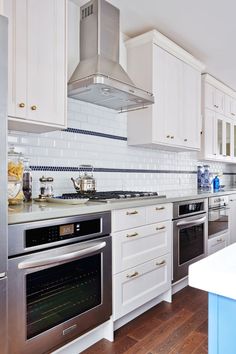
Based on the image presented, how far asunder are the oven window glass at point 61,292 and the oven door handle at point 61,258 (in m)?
0.05

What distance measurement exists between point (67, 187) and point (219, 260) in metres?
1.82

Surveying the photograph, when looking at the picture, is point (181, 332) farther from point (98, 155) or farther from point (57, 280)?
point (98, 155)

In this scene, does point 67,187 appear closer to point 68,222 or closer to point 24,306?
point 68,222

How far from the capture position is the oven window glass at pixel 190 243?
103 inches

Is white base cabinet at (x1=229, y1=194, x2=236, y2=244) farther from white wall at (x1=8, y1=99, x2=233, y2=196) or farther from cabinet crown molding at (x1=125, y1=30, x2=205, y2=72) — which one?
cabinet crown molding at (x1=125, y1=30, x2=205, y2=72)

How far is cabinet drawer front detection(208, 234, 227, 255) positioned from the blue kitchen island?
8.73 ft

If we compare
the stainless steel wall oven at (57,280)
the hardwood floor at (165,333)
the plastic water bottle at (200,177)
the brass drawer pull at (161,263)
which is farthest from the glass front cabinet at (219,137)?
the stainless steel wall oven at (57,280)

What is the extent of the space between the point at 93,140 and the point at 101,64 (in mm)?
690

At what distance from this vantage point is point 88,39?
2350mm

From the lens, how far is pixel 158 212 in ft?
7.52

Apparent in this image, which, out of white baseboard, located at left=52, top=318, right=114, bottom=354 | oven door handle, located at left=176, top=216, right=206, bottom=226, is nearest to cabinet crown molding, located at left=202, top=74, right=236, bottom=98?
oven door handle, located at left=176, top=216, right=206, bottom=226

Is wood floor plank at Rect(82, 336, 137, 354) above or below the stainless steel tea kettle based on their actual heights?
below

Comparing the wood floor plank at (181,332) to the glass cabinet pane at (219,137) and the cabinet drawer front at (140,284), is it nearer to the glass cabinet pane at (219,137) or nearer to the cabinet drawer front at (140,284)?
the cabinet drawer front at (140,284)

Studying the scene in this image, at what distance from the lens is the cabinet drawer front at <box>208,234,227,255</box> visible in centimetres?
313
